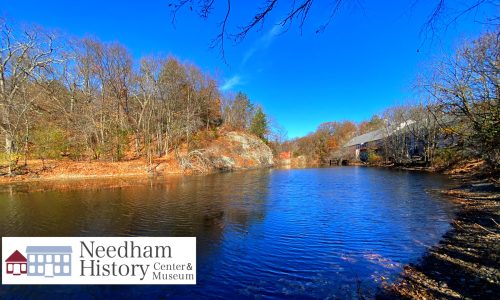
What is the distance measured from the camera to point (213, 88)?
182 ft

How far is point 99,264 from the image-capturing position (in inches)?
231

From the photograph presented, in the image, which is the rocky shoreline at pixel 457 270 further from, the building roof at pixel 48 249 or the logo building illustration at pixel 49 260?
the building roof at pixel 48 249

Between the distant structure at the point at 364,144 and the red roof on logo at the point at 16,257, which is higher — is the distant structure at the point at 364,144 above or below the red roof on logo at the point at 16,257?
above

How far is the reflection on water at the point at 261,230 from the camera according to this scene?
533cm

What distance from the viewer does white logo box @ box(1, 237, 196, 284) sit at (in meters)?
5.56

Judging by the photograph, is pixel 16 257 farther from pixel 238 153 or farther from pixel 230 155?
pixel 238 153

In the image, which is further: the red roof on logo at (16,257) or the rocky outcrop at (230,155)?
the rocky outcrop at (230,155)

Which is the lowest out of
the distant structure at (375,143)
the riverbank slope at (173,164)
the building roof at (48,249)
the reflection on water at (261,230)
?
the reflection on water at (261,230)

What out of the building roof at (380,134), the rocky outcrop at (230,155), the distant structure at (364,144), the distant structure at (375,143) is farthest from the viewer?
the distant structure at (364,144)

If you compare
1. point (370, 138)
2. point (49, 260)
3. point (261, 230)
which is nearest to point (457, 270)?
point (261, 230)

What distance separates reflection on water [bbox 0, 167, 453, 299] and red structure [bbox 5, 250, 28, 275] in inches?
21.2

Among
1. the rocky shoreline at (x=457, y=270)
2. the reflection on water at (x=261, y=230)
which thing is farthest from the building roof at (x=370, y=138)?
the rocky shoreline at (x=457, y=270)

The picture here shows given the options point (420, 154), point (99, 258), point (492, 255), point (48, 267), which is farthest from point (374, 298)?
point (420, 154)

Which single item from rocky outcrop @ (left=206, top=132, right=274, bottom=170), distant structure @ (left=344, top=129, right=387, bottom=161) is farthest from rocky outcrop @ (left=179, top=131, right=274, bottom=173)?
distant structure @ (left=344, top=129, right=387, bottom=161)
